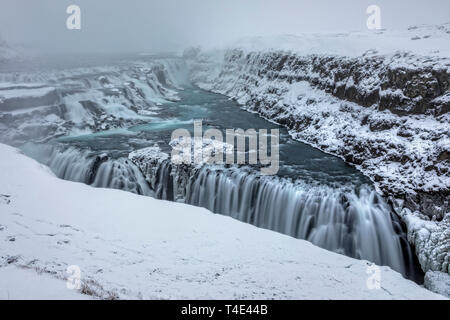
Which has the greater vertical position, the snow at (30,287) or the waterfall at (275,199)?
the snow at (30,287)

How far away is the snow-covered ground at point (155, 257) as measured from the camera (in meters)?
7.29

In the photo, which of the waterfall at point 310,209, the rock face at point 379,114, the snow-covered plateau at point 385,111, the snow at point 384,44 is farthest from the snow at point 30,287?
the snow at point 384,44

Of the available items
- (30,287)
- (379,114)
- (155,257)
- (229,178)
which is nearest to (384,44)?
(379,114)

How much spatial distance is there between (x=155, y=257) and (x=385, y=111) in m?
15.5

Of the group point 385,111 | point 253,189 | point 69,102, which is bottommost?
point 253,189

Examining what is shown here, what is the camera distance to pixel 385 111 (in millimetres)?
19047

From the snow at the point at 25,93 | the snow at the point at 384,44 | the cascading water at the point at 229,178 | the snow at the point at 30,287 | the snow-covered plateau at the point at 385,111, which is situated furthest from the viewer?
the snow at the point at 25,93

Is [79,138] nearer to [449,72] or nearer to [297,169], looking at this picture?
→ [297,169]

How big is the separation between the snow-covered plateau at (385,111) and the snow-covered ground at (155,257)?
16.9 ft

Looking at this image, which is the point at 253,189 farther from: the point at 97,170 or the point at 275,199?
the point at 97,170

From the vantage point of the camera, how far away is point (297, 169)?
17.4m

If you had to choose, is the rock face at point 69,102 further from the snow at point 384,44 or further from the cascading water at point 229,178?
the snow at point 384,44

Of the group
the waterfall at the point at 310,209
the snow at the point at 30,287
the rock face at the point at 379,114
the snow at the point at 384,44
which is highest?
the snow at the point at 384,44

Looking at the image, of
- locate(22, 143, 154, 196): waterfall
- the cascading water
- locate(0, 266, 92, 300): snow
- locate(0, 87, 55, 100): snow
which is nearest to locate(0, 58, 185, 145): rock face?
locate(0, 87, 55, 100): snow
